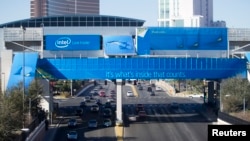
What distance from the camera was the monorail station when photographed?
208 feet

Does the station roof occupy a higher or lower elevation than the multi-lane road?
higher

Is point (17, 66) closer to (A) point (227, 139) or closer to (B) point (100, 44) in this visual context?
(B) point (100, 44)

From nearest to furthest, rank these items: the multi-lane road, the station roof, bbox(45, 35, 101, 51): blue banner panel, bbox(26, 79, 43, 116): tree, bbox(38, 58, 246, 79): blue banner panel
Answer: the multi-lane road, bbox(26, 79, 43, 116): tree, bbox(38, 58, 246, 79): blue banner panel, bbox(45, 35, 101, 51): blue banner panel, the station roof

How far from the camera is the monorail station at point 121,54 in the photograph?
208 ft

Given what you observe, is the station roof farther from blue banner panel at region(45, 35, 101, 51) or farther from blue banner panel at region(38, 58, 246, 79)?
blue banner panel at region(38, 58, 246, 79)

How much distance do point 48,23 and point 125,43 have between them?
113 feet

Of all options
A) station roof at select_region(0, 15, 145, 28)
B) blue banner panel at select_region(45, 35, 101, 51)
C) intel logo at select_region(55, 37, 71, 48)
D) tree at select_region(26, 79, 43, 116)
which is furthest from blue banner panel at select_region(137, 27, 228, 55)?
station roof at select_region(0, 15, 145, 28)

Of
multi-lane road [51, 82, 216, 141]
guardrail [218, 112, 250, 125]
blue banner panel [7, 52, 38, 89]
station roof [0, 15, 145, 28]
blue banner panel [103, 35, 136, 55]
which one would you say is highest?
station roof [0, 15, 145, 28]

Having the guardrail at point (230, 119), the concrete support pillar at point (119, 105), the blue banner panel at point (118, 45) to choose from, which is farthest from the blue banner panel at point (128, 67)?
the guardrail at point (230, 119)

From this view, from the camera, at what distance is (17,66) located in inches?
2482

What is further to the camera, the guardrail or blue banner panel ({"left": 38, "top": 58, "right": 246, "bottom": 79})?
blue banner panel ({"left": 38, "top": 58, "right": 246, "bottom": 79})

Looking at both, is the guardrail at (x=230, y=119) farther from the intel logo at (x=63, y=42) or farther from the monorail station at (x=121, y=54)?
the intel logo at (x=63, y=42)

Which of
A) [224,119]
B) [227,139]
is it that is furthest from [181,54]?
[227,139]

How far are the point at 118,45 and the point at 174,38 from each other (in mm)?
7272
